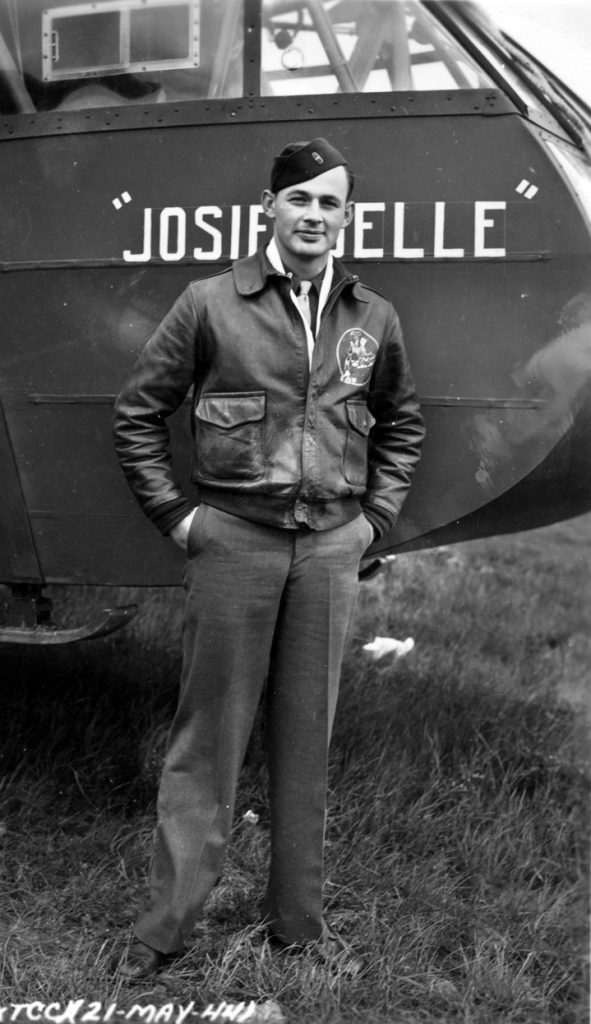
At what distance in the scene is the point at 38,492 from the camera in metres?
3.42

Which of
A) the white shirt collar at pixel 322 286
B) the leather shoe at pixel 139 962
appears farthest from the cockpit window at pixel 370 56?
the leather shoe at pixel 139 962

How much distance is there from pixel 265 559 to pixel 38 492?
101cm

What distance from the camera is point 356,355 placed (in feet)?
9.18

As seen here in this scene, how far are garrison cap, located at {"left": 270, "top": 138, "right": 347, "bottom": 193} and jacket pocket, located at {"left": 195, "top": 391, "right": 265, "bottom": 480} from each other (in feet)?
1.75

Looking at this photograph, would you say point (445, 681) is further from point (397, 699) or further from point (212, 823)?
point (212, 823)

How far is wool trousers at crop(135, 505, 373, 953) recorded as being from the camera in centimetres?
274

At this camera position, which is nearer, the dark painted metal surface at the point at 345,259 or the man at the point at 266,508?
the man at the point at 266,508

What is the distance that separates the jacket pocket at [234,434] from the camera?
2.71 metres

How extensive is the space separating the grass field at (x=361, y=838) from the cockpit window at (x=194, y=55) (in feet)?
7.15

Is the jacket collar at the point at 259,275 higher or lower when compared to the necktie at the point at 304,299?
higher

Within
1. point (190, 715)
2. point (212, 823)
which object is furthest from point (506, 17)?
point (212, 823)

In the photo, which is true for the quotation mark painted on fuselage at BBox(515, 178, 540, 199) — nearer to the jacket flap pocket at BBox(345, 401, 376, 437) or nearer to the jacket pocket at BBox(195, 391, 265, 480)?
the jacket flap pocket at BBox(345, 401, 376, 437)

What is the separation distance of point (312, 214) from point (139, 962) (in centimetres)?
191

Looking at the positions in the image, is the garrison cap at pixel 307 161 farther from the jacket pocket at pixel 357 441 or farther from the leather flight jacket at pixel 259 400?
the jacket pocket at pixel 357 441
